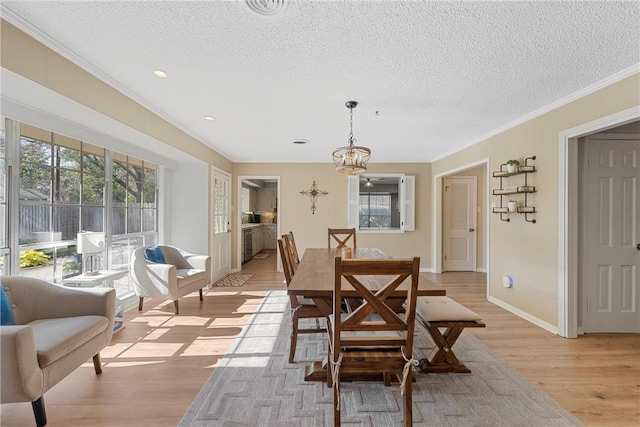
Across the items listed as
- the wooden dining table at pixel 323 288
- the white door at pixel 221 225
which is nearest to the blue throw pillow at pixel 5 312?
the wooden dining table at pixel 323 288

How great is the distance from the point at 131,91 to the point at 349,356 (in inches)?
116

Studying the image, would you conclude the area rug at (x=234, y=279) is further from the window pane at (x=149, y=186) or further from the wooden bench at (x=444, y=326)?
the wooden bench at (x=444, y=326)

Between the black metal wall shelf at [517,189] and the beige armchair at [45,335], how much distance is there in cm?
424

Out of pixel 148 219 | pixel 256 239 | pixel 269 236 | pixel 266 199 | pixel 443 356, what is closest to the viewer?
pixel 443 356

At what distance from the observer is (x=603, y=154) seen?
10.1ft

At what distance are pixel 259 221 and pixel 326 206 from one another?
432 centimetres

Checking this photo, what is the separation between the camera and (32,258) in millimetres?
2607

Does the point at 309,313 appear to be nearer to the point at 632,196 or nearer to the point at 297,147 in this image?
the point at 297,147

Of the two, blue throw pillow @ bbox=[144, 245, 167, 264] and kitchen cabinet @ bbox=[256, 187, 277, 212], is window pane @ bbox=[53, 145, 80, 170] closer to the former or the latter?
blue throw pillow @ bbox=[144, 245, 167, 264]

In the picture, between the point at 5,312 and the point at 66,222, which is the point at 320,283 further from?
the point at 66,222

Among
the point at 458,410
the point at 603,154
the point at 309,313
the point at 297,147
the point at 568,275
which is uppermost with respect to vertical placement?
the point at 297,147

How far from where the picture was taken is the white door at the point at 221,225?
5164 mm

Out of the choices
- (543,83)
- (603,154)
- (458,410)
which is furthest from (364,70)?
(603,154)

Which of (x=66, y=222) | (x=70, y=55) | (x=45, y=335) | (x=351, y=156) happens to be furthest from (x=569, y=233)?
(x=66, y=222)
